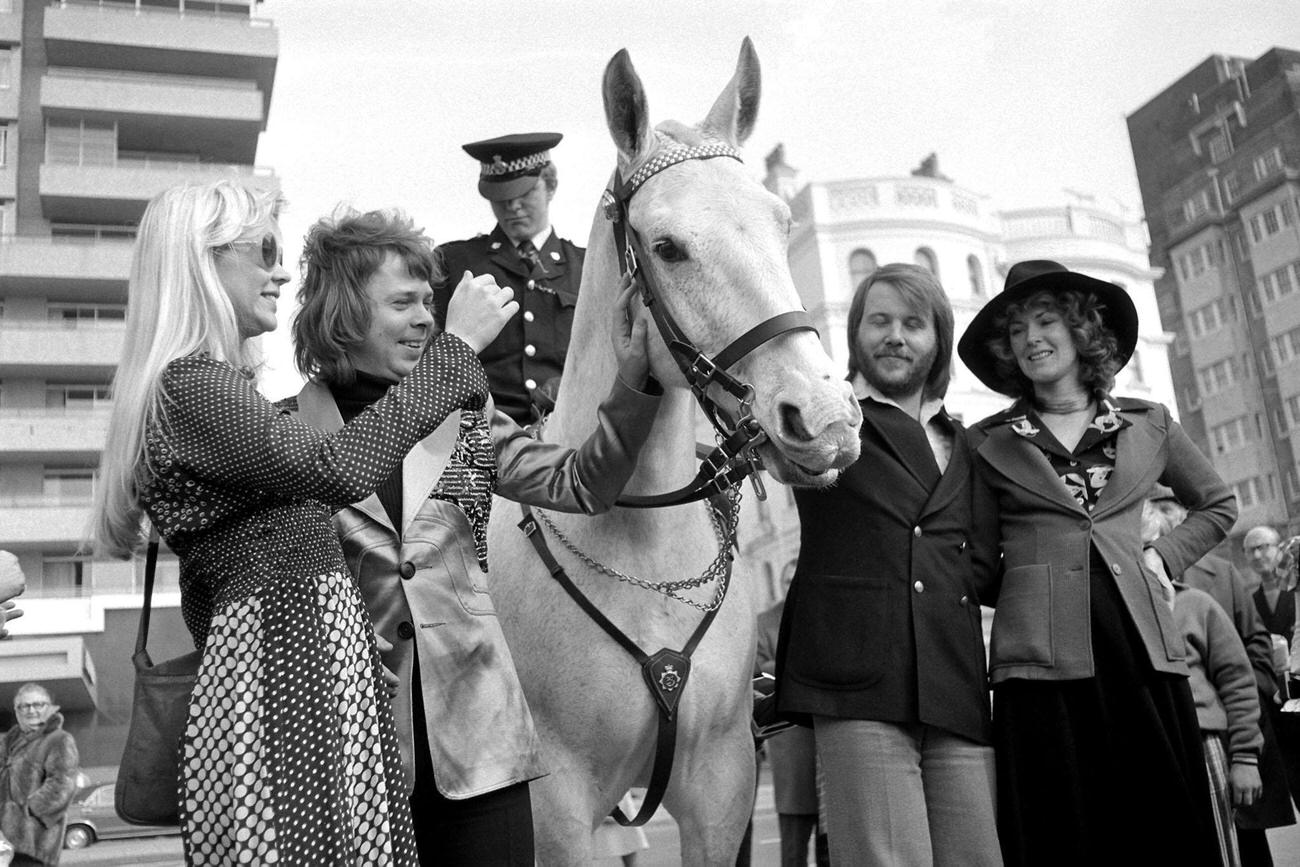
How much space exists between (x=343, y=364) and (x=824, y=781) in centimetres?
187

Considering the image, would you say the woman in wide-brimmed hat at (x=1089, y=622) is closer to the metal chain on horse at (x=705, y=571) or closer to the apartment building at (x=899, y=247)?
the metal chain on horse at (x=705, y=571)

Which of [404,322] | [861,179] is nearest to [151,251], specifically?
[404,322]

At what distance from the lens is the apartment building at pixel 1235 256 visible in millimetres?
49875

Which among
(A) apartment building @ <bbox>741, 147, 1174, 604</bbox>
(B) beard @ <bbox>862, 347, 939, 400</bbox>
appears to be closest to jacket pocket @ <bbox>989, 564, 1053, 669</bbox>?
(B) beard @ <bbox>862, 347, 939, 400</bbox>

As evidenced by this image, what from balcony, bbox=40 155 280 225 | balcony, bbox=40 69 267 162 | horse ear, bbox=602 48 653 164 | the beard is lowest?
the beard

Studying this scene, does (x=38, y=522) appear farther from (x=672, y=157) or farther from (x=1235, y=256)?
(x=1235, y=256)

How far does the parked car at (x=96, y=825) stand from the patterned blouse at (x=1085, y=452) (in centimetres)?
1615

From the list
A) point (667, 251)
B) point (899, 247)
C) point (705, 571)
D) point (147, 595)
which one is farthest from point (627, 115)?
point (899, 247)

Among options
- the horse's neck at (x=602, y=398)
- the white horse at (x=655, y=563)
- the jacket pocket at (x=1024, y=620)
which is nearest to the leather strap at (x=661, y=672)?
the white horse at (x=655, y=563)

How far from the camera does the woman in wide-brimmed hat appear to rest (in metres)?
3.88

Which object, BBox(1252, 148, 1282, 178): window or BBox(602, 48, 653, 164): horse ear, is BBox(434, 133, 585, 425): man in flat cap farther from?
BBox(1252, 148, 1282, 178): window

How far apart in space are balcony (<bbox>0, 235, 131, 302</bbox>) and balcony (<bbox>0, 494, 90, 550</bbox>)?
6.69 metres

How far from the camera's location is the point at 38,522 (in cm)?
3703

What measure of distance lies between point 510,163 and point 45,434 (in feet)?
122
